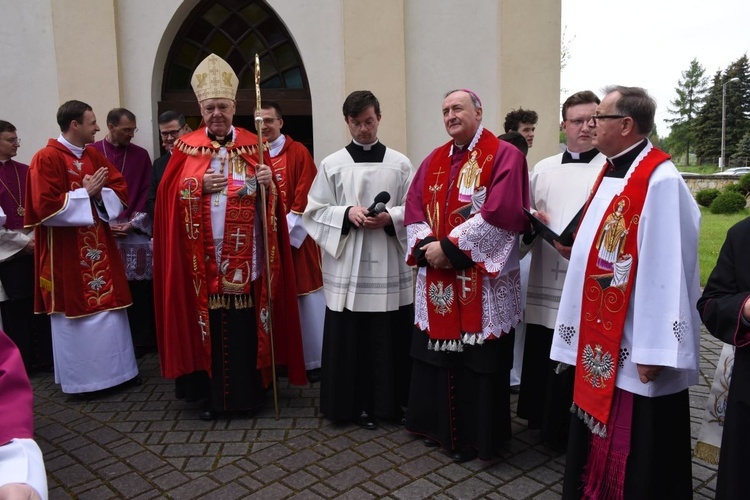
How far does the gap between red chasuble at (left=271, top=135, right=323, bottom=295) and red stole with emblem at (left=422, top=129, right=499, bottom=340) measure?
71.9 inches

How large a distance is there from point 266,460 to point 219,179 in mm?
1895

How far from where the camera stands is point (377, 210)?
397cm

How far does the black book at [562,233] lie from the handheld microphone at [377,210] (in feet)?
3.09

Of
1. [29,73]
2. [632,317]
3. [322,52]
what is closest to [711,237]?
[322,52]

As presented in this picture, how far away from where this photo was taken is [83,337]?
4926 mm

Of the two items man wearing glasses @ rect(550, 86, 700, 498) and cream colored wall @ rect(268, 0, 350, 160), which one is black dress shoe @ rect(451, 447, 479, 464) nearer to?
man wearing glasses @ rect(550, 86, 700, 498)

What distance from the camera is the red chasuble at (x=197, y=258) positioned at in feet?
13.9

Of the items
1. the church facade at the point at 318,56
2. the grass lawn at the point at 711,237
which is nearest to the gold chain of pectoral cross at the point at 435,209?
the church facade at the point at 318,56

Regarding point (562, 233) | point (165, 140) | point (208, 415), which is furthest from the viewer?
point (165, 140)

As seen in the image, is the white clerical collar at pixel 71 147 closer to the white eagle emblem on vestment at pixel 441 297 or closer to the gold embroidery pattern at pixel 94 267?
the gold embroidery pattern at pixel 94 267

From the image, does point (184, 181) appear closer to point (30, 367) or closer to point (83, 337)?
point (83, 337)

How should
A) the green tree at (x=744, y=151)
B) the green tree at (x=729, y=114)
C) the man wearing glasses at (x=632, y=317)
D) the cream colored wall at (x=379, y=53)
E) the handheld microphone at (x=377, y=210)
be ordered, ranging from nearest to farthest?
the man wearing glasses at (x=632, y=317)
the handheld microphone at (x=377, y=210)
the cream colored wall at (x=379, y=53)
the green tree at (x=744, y=151)
the green tree at (x=729, y=114)

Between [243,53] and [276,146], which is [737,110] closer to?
[243,53]

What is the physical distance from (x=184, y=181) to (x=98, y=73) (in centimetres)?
337
